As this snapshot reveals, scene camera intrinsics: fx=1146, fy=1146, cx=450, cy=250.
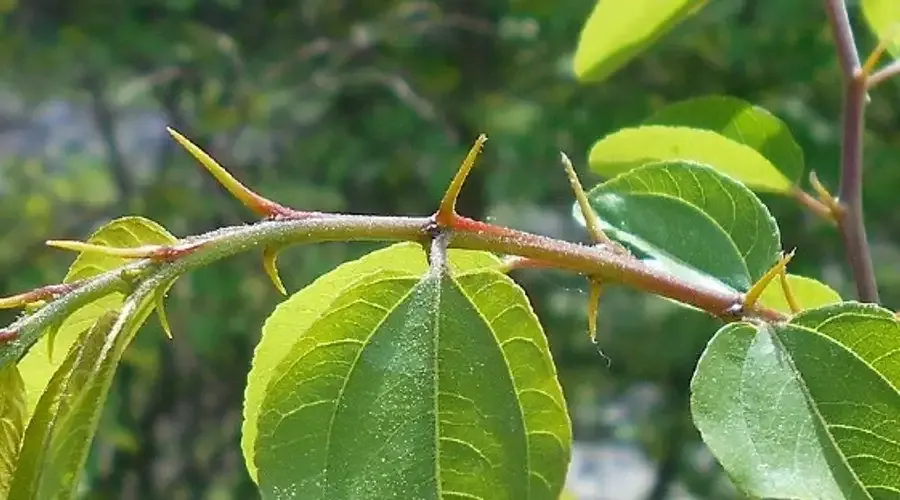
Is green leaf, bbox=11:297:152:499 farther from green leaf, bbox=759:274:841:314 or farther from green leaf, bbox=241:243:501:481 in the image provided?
green leaf, bbox=759:274:841:314

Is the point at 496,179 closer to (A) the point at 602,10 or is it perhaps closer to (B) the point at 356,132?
(B) the point at 356,132

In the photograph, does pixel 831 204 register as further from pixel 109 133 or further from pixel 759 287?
pixel 109 133

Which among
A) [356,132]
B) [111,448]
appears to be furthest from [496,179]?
[111,448]

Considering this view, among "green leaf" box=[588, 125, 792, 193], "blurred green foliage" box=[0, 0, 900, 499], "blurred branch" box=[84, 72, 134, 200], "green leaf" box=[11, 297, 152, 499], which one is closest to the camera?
"green leaf" box=[11, 297, 152, 499]

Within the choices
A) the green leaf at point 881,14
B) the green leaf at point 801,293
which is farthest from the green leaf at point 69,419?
the green leaf at point 881,14

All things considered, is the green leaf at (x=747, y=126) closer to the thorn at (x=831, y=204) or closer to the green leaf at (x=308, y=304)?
the thorn at (x=831, y=204)

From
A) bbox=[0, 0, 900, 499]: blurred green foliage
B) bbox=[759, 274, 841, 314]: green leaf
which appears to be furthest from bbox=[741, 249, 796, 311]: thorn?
bbox=[0, 0, 900, 499]: blurred green foliage

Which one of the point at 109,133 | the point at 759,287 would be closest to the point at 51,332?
the point at 759,287

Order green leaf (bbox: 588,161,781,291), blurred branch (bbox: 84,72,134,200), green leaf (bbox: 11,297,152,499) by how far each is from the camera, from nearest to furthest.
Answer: green leaf (bbox: 11,297,152,499)
green leaf (bbox: 588,161,781,291)
blurred branch (bbox: 84,72,134,200)
